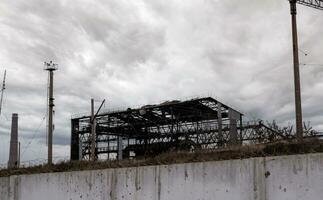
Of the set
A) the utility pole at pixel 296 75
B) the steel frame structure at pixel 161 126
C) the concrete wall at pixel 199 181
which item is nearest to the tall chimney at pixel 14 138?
the steel frame structure at pixel 161 126

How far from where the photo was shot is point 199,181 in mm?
11562

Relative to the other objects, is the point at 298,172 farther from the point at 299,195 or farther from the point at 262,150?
the point at 262,150

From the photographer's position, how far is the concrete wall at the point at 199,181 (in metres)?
9.77

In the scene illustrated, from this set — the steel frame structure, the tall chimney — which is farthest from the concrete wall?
the tall chimney

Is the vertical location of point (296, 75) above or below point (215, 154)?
above

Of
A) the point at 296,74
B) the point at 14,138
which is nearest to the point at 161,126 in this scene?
the point at 14,138

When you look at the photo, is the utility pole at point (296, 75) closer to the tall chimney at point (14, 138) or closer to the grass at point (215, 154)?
the grass at point (215, 154)

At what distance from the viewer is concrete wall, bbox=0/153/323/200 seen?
9773 millimetres

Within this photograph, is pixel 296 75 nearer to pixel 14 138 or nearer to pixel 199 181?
pixel 199 181

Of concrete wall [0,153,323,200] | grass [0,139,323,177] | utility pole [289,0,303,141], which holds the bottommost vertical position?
concrete wall [0,153,323,200]

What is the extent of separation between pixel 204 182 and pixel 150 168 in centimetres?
186

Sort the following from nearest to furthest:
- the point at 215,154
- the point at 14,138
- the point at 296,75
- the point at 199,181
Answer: the point at 199,181, the point at 215,154, the point at 296,75, the point at 14,138

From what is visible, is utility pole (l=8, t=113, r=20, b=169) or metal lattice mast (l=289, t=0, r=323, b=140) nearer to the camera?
metal lattice mast (l=289, t=0, r=323, b=140)

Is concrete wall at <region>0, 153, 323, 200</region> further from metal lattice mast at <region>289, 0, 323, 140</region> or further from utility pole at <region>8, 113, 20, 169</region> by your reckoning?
utility pole at <region>8, 113, 20, 169</region>
